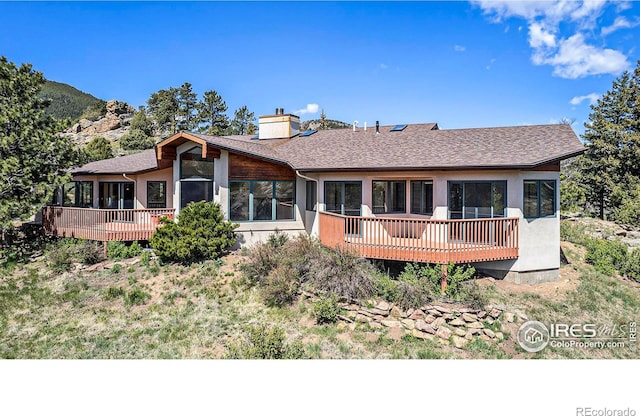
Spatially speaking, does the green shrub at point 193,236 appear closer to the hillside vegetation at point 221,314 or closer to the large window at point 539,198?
the hillside vegetation at point 221,314

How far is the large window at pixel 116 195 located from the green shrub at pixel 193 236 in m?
6.03

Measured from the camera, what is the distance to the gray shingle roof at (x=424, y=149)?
10.6 meters

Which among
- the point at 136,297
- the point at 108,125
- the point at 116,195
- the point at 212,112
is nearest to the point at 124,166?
the point at 116,195

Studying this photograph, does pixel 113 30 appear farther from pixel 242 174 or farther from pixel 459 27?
pixel 459 27

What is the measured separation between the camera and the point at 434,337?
8023 mm

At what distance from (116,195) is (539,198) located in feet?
57.3

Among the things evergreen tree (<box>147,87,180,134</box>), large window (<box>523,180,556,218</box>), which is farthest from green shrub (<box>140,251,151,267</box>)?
evergreen tree (<box>147,87,180,134</box>)

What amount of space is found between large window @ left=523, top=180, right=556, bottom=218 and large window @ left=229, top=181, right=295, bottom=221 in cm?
780

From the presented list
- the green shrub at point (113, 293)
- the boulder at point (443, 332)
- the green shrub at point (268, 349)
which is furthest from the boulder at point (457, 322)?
the green shrub at point (113, 293)

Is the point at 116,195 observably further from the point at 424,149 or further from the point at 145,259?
the point at 424,149

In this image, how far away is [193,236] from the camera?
1192 centimetres
